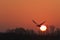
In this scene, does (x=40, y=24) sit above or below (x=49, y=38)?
above

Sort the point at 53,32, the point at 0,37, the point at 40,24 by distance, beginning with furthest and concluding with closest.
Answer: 1. the point at 40,24
2. the point at 53,32
3. the point at 0,37

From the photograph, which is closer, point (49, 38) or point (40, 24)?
point (49, 38)

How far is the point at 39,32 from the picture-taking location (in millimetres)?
6367

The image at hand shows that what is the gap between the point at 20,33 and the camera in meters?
5.91

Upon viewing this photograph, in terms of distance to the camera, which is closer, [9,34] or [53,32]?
[9,34]

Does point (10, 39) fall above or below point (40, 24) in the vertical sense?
below

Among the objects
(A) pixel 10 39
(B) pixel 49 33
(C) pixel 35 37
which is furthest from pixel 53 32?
(A) pixel 10 39

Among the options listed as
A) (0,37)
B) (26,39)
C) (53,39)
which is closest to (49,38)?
(53,39)

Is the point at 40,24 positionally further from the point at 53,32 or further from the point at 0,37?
the point at 0,37

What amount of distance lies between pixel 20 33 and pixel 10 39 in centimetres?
25

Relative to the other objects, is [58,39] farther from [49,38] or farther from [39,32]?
[39,32]

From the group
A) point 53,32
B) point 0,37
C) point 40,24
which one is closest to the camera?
point 0,37

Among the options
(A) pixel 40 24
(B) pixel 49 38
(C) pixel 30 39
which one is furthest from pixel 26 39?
(A) pixel 40 24

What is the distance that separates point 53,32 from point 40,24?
891 mm
